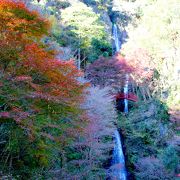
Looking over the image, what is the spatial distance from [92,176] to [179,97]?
28.1 ft

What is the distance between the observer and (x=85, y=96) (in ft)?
36.2

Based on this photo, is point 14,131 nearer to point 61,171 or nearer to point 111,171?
point 61,171

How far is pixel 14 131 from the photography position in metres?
7.00

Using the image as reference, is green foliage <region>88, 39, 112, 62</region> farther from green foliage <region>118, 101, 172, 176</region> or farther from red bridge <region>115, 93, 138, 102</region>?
green foliage <region>118, 101, 172, 176</region>

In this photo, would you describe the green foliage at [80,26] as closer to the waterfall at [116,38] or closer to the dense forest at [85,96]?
the dense forest at [85,96]

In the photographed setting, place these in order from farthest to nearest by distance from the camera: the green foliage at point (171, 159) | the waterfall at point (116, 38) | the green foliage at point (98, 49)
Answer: the waterfall at point (116, 38) → the green foliage at point (98, 49) → the green foliage at point (171, 159)

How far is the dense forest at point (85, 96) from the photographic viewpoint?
7180 millimetres

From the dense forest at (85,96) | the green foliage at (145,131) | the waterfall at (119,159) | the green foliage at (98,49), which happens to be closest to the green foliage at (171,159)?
the dense forest at (85,96)

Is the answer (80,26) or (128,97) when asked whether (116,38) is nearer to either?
(80,26)

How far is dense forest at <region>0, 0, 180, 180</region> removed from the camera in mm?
7180

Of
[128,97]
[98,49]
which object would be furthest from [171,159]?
[98,49]

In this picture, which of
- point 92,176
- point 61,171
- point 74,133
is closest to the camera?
point 74,133

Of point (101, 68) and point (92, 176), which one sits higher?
point (101, 68)

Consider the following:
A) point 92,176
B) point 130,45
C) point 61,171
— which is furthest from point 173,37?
point 61,171
